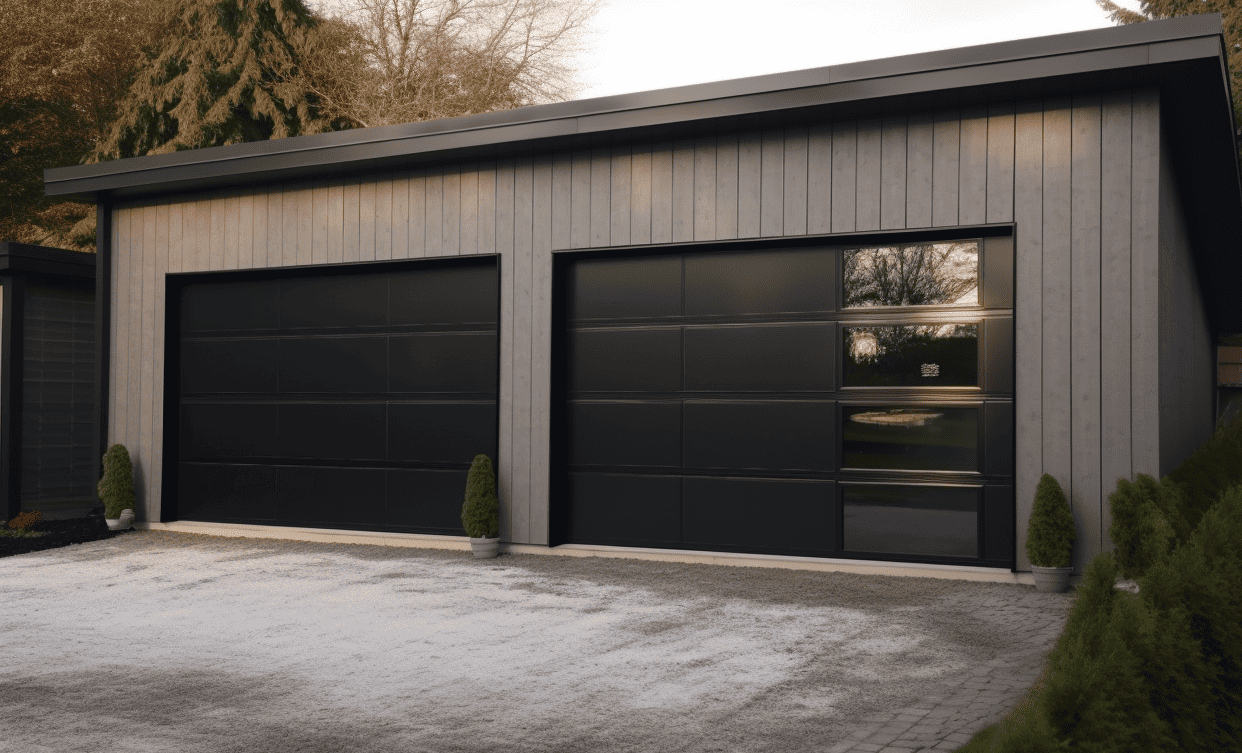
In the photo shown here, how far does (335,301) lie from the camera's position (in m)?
11.4

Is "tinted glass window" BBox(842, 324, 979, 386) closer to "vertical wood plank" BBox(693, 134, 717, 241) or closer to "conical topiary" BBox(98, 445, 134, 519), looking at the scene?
"vertical wood plank" BBox(693, 134, 717, 241)

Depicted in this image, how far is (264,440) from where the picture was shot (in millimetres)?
11773

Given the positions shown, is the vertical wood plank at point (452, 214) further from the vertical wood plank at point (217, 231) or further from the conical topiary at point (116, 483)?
the conical topiary at point (116, 483)

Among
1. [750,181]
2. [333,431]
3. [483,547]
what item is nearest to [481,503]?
[483,547]

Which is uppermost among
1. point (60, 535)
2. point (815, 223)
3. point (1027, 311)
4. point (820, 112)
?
point (820, 112)

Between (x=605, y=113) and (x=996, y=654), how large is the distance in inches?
226

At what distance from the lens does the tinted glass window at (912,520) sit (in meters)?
8.50

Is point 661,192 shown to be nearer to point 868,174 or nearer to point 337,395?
point 868,174

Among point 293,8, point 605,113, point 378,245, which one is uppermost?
point 293,8

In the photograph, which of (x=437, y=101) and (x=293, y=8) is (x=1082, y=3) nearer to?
(x=437, y=101)

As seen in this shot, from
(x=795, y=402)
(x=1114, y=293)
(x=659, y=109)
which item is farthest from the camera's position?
(x=795, y=402)

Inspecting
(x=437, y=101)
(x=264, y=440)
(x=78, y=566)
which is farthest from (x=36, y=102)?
(x=78, y=566)

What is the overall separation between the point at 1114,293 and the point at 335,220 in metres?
7.73

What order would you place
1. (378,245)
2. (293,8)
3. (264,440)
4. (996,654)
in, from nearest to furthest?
(996,654)
(378,245)
(264,440)
(293,8)
